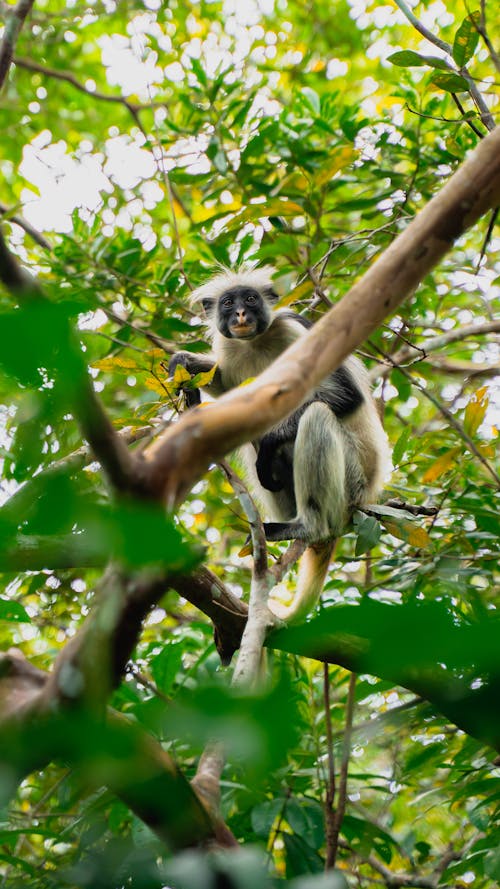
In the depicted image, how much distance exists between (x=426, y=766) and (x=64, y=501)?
3.32m

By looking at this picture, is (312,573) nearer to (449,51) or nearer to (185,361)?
(185,361)

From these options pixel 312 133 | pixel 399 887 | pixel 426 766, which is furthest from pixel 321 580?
pixel 312 133

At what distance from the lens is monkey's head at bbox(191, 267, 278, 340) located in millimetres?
5242

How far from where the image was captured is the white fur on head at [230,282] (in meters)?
5.81

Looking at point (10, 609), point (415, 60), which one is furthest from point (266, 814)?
point (415, 60)

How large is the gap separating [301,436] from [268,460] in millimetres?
284

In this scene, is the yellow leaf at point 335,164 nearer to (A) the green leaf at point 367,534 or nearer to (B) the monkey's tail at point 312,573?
(A) the green leaf at point 367,534

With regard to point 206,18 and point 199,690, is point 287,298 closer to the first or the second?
point 199,690

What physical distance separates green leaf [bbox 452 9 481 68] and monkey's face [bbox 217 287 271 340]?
240 cm

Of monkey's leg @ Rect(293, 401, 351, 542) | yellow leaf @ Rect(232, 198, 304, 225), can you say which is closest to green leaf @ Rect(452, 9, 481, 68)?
yellow leaf @ Rect(232, 198, 304, 225)

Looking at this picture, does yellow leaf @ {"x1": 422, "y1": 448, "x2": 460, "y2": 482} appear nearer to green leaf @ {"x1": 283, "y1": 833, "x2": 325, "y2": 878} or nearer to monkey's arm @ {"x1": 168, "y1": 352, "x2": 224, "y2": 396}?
monkey's arm @ {"x1": 168, "y1": 352, "x2": 224, "y2": 396}

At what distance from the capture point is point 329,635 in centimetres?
55

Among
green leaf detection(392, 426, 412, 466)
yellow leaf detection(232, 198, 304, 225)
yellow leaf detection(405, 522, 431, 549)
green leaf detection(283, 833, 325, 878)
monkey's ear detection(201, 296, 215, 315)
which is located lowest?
green leaf detection(283, 833, 325, 878)

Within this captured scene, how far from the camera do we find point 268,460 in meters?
5.02
